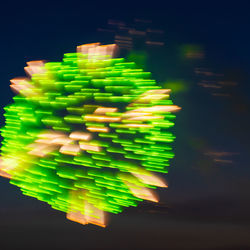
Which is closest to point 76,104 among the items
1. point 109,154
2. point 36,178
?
point 109,154

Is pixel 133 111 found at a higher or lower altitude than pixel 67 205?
higher

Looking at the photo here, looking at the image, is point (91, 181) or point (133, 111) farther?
point (91, 181)

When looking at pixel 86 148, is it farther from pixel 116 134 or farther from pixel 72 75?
pixel 72 75

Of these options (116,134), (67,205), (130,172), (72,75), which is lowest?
(67,205)

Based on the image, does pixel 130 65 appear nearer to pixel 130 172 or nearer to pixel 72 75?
pixel 72 75

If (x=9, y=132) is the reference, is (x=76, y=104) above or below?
above

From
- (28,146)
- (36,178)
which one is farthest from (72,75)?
(36,178)
